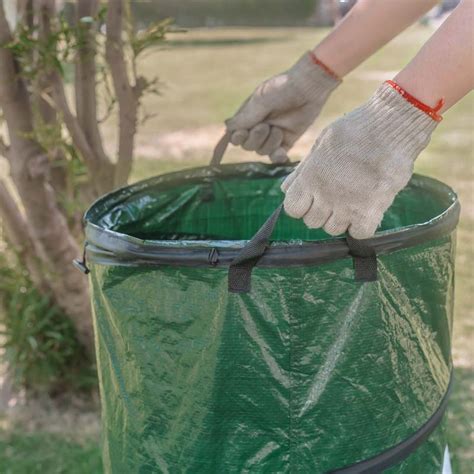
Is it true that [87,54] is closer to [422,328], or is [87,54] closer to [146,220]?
[146,220]

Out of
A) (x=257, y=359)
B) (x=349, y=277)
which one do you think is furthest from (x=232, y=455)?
(x=349, y=277)

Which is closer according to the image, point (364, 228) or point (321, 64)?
point (364, 228)

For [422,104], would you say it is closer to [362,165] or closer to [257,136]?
[362,165]

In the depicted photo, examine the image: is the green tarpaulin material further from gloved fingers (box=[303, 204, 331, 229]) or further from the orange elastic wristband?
the orange elastic wristband

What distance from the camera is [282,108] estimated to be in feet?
6.05

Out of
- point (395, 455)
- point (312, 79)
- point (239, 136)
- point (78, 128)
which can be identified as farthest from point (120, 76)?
point (395, 455)

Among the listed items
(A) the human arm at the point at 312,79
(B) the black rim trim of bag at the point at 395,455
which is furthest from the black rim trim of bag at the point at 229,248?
(A) the human arm at the point at 312,79

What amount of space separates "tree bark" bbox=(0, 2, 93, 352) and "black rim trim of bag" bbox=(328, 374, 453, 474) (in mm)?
1289

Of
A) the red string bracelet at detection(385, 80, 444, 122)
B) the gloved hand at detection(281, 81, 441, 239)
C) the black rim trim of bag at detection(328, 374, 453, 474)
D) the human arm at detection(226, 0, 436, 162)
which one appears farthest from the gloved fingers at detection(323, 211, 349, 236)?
the human arm at detection(226, 0, 436, 162)

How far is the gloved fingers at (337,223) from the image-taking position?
3.82 ft

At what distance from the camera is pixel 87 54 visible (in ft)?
7.12

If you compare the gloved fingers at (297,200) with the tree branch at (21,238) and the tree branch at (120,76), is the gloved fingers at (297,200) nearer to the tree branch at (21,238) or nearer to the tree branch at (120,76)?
the tree branch at (120,76)

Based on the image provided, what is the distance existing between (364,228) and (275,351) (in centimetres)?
24

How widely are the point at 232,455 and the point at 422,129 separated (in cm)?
63
